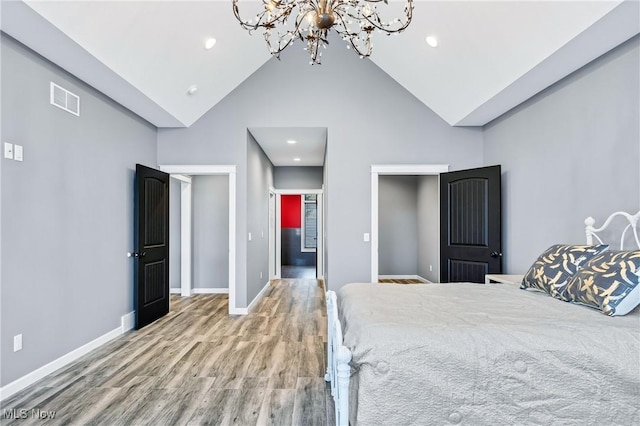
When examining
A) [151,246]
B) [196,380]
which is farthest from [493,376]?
[151,246]

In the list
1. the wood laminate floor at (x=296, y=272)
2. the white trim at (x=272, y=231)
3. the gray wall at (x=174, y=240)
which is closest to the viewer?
the gray wall at (x=174, y=240)

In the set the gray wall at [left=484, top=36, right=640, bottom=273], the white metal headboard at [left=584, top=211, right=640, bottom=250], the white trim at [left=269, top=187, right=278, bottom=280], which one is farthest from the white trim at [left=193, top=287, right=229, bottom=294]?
the white metal headboard at [left=584, top=211, right=640, bottom=250]

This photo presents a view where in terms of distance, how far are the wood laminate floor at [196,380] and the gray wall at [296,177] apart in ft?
13.7

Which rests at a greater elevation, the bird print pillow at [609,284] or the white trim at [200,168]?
the white trim at [200,168]

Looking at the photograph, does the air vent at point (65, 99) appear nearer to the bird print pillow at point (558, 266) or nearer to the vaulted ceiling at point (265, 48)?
the vaulted ceiling at point (265, 48)

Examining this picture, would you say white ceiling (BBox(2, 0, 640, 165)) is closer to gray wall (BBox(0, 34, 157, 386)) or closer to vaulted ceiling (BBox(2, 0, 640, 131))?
vaulted ceiling (BBox(2, 0, 640, 131))

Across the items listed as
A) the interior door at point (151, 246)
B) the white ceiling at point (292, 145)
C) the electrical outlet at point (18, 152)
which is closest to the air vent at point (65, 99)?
the electrical outlet at point (18, 152)

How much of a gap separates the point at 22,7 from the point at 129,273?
2871mm

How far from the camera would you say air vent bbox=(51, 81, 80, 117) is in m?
3.07

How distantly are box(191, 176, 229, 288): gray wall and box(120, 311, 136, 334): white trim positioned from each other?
2270 millimetres

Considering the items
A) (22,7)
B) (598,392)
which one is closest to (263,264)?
(22,7)

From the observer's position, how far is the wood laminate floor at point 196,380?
7.61 feet

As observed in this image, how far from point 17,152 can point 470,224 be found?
15.0 feet

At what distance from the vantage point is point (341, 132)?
16.3 ft
